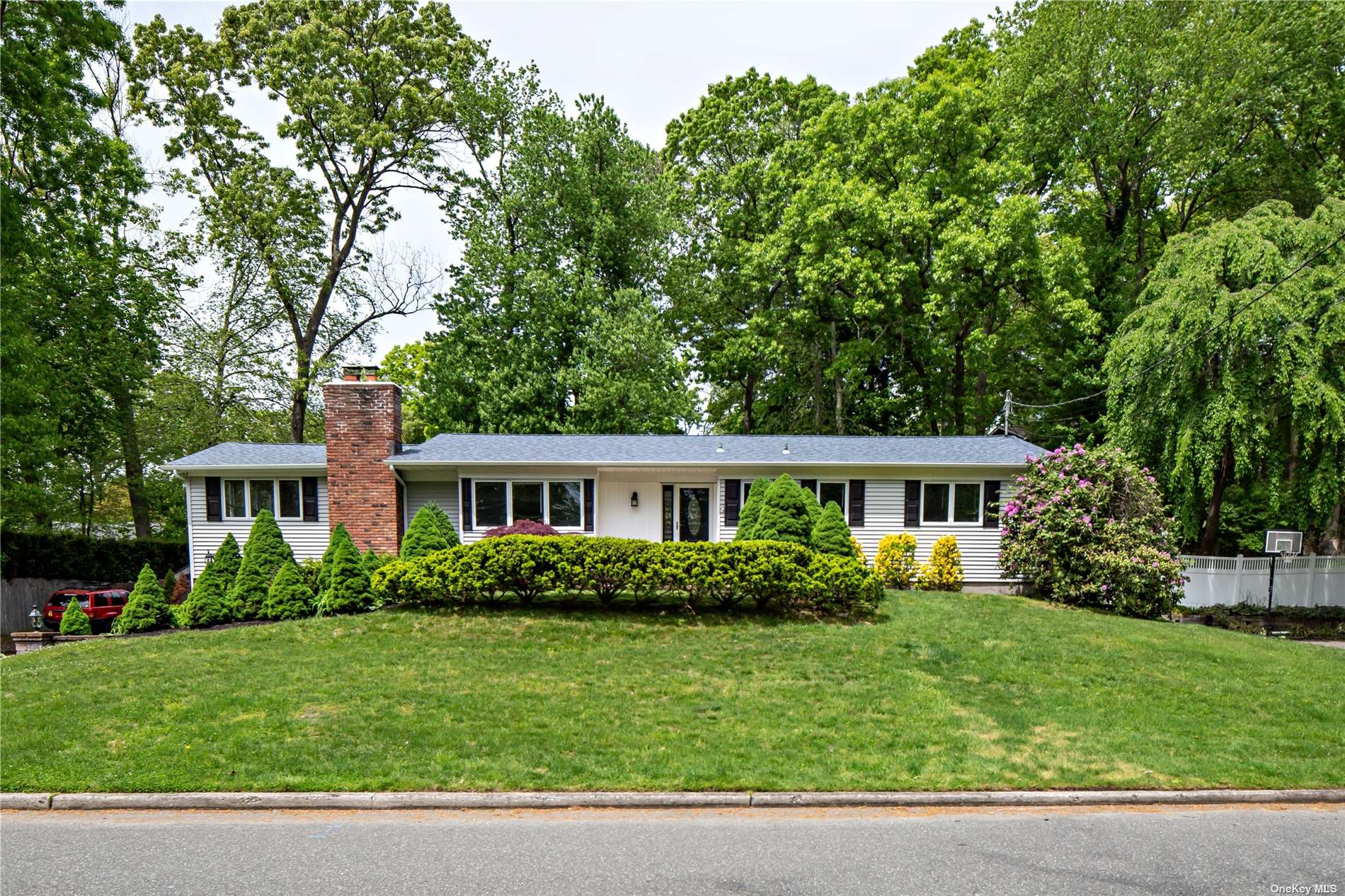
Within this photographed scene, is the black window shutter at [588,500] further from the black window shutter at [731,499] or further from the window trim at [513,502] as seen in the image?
the black window shutter at [731,499]

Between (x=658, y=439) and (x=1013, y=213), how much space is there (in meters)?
13.2

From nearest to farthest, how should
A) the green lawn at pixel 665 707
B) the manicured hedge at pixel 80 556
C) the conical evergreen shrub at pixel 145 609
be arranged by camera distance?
1. the green lawn at pixel 665 707
2. the conical evergreen shrub at pixel 145 609
3. the manicured hedge at pixel 80 556

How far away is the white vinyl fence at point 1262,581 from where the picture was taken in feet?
51.5

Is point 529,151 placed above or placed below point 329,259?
above

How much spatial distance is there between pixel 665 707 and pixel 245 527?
13590 millimetres

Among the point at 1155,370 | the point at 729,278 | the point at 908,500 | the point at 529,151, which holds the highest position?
the point at 529,151

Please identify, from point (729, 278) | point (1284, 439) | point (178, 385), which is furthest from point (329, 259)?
point (1284, 439)

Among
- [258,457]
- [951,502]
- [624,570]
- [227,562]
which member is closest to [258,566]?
[227,562]

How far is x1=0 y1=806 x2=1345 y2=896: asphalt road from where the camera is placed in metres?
4.10

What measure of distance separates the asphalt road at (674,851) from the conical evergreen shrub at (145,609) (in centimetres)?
738

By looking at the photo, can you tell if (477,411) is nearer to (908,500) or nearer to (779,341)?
(779,341)

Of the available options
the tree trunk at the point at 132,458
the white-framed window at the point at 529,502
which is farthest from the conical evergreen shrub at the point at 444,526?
the tree trunk at the point at 132,458

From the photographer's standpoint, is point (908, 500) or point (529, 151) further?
point (529, 151)

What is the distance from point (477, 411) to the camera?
2225cm
